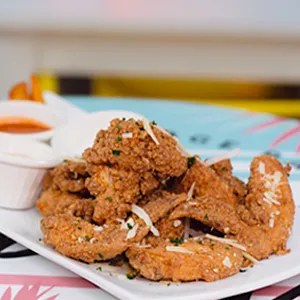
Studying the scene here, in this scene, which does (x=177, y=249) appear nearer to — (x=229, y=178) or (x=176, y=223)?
(x=176, y=223)

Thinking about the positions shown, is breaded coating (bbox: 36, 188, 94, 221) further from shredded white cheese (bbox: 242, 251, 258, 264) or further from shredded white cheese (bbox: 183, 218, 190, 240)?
shredded white cheese (bbox: 242, 251, 258, 264)

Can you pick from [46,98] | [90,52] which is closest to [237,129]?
[46,98]

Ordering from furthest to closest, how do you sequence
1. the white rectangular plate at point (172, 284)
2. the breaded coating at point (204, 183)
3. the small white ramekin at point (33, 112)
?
the small white ramekin at point (33, 112), the breaded coating at point (204, 183), the white rectangular plate at point (172, 284)

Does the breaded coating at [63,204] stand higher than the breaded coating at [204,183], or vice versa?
the breaded coating at [204,183]

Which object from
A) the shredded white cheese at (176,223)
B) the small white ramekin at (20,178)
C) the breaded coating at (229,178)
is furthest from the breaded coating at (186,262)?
the small white ramekin at (20,178)

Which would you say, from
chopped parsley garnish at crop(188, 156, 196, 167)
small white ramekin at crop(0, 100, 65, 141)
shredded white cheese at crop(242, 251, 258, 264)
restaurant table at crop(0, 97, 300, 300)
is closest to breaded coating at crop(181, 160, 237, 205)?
chopped parsley garnish at crop(188, 156, 196, 167)

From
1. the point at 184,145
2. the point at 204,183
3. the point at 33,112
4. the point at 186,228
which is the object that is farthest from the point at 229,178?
the point at 33,112

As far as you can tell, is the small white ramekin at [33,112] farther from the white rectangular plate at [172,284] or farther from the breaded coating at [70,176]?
the white rectangular plate at [172,284]

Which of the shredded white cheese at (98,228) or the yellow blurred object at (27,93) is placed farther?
the yellow blurred object at (27,93)
